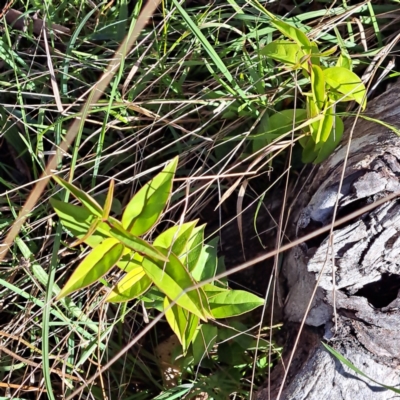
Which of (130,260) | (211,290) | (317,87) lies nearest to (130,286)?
(130,260)

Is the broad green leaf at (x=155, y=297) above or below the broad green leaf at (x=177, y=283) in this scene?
below

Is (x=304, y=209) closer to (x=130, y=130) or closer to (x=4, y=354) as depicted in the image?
(x=130, y=130)

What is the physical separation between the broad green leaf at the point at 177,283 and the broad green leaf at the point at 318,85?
0.47 meters

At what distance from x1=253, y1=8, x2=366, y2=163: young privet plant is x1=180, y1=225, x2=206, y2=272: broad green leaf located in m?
0.32

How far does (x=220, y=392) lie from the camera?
1.32m

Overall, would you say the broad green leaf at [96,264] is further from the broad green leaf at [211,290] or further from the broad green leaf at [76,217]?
the broad green leaf at [211,290]

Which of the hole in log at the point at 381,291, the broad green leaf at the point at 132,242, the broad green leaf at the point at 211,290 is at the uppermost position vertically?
the broad green leaf at the point at 132,242

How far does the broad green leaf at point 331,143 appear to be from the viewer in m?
1.16

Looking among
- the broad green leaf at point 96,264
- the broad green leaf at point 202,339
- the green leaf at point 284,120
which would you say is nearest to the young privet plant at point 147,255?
the broad green leaf at point 96,264

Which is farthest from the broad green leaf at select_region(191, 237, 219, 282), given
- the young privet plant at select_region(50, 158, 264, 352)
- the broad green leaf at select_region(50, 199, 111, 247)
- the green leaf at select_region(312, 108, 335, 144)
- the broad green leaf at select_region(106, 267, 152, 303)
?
the green leaf at select_region(312, 108, 335, 144)

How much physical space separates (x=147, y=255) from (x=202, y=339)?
1.08 ft

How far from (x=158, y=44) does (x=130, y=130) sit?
0.24 m

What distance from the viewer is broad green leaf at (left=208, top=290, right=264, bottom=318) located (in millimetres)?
1067

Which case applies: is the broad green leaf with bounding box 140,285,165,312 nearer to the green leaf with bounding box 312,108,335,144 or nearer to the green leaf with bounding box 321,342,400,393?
the green leaf with bounding box 321,342,400,393
